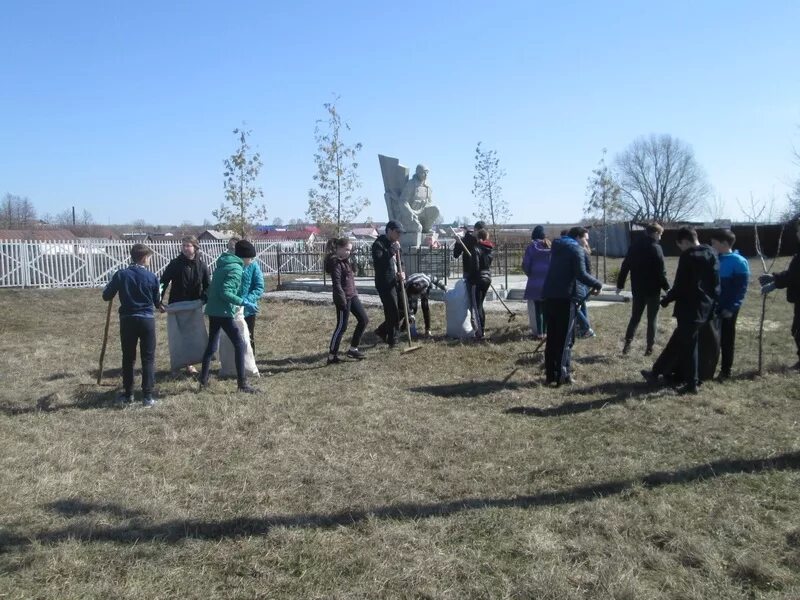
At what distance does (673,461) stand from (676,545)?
4.40 ft

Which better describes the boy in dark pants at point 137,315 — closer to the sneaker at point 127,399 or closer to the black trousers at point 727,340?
the sneaker at point 127,399

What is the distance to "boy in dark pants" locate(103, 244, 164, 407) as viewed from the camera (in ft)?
20.3

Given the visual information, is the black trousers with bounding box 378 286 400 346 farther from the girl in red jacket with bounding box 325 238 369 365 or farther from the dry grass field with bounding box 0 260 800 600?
the dry grass field with bounding box 0 260 800 600

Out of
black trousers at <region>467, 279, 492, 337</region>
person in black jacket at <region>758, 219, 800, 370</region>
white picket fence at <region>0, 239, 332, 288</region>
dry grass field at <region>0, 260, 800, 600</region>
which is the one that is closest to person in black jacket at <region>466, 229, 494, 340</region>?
black trousers at <region>467, 279, 492, 337</region>

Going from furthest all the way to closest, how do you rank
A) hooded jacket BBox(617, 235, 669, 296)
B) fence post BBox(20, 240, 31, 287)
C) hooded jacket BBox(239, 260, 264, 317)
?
fence post BBox(20, 240, 31, 287), hooded jacket BBox(617, 235, 669, 296), hooded jacket BBox(239, 260, 264, 317)

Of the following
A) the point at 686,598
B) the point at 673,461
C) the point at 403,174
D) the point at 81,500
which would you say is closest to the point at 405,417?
the point at 673,461

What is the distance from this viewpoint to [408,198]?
59.3 ft

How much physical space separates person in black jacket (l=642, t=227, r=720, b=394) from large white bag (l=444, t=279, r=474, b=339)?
352 centimetres

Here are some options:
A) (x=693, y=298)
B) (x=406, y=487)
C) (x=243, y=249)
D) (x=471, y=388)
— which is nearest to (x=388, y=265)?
(x=243, y=249)

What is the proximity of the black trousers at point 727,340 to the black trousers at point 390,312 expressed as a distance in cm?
390

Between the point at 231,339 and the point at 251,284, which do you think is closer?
the point at 231,339

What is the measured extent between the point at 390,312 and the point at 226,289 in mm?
2738

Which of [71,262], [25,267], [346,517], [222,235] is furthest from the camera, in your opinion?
[222,235]

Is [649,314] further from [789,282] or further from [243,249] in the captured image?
[243,249]
